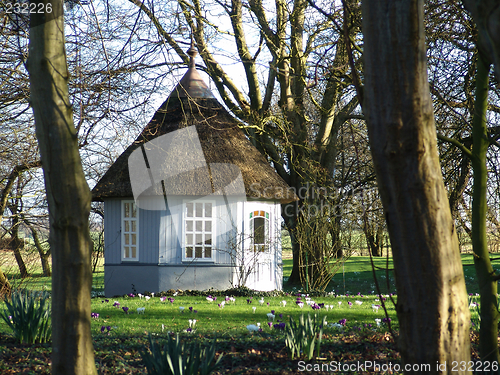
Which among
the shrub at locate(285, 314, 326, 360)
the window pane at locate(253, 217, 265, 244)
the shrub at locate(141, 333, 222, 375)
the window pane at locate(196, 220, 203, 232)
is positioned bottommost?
the shrub at locate(285, 314, 326, 360)

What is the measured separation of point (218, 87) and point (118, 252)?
579cm

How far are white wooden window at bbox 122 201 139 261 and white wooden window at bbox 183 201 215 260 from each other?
1374 mm

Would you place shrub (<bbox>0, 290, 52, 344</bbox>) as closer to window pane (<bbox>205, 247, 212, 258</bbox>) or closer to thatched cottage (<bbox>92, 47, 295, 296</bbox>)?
thatched cottage (<bbox>92, 47, 295, 296</bbox>)

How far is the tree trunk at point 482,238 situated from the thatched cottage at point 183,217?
826 cm

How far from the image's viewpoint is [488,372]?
279 centimetres

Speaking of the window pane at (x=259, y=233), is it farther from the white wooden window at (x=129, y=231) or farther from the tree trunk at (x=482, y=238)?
the tree trunk at (x=482, y=238)

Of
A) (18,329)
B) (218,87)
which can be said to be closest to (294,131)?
(218,87)

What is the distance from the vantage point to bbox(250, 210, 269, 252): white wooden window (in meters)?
11.7

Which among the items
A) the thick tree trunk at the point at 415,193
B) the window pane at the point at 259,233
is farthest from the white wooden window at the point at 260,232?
the thick tree trunk at the point at 415,193

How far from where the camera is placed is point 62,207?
2.63m

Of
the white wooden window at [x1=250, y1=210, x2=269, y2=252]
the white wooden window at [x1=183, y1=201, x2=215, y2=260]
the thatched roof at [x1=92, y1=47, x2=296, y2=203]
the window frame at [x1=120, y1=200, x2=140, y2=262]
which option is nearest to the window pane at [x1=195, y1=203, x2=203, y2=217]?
the white wooden window at [x1=183, y1=201, x2=215, y2=260]

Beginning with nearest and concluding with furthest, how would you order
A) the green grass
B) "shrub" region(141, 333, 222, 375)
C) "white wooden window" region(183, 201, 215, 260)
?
"shrub" region(141, 333, 222, 375) → the green grass → "white wooden window" region(183, 201, 215, 260)

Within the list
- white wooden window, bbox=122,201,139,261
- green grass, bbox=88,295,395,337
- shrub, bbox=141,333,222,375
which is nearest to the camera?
shrub, bbox=141,333,222,375

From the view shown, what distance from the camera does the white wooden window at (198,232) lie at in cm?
1134
